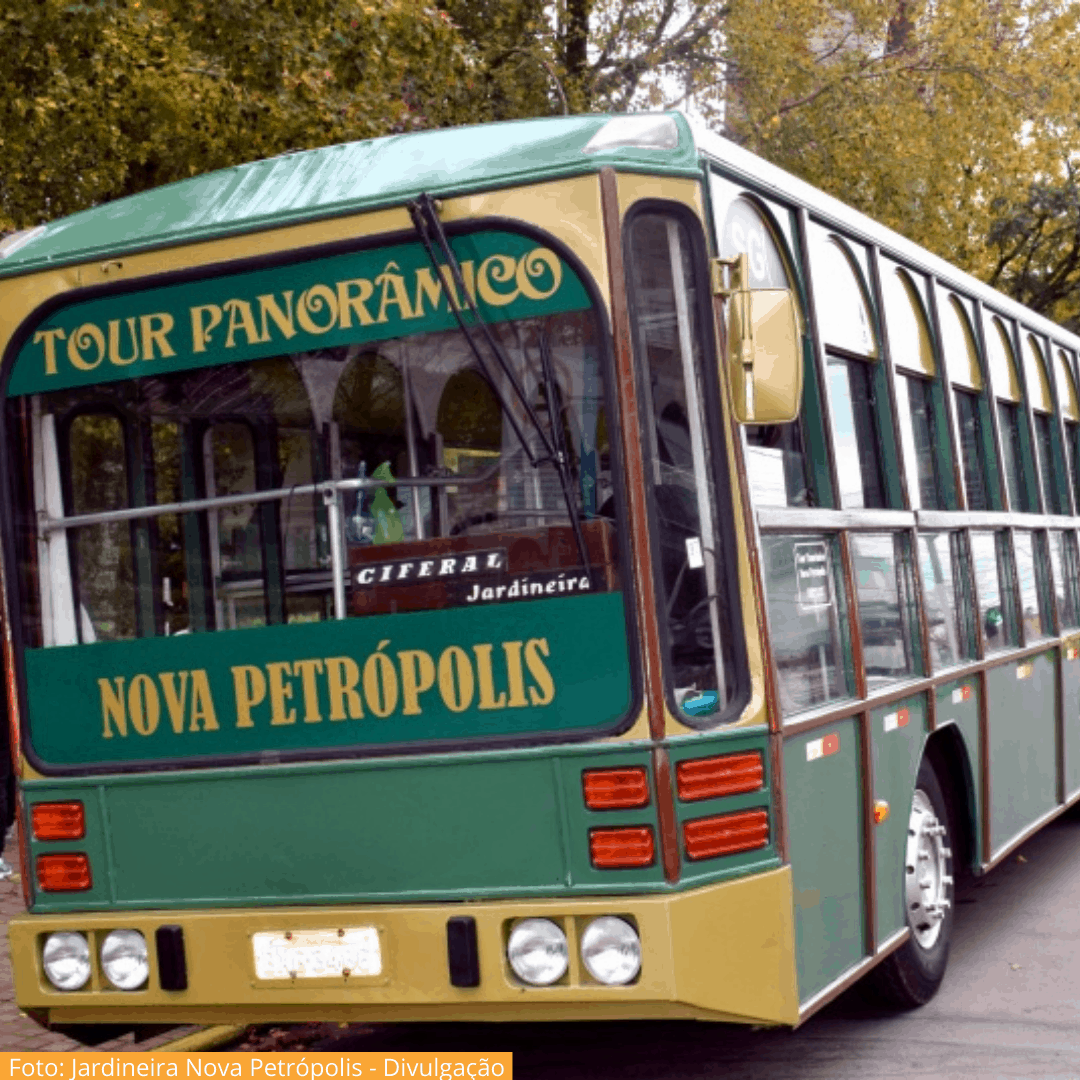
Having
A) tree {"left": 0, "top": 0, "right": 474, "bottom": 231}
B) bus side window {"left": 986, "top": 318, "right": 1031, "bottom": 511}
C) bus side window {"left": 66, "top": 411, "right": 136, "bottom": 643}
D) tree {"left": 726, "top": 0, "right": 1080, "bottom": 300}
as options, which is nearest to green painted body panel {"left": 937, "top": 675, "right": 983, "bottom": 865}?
bus side window {"left": 986, "top": 318, "right": 1031, "bottom": 511}

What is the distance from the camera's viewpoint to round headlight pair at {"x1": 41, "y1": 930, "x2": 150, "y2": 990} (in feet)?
18.3

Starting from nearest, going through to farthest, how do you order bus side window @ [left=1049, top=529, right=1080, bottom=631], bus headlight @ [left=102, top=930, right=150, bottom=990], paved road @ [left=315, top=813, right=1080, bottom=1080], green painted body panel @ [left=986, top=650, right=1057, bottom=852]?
bus headlight @ [left=102, top=930, right=150, bottom=990]
paved road @ [left=315, top=813, right=1080, bottom=1080]
green painted body panel @ [left=986, top=650, right=1057, bottom=852]
bus side window @ [left=1049, top=529, right=1080, bottom=631]

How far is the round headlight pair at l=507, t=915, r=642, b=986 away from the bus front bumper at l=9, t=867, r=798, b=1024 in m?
0.02

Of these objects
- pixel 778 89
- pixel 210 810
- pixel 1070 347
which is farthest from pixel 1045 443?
pixel 778 89

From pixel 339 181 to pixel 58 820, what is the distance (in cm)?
204

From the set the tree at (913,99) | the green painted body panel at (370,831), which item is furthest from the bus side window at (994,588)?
the tree at (913,99)

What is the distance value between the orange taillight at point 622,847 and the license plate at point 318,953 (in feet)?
2.18

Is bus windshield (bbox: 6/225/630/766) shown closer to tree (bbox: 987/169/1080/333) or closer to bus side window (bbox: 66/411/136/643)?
bus side window (bbox: 66/411/136/643)

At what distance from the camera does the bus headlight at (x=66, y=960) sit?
5660 millimetres

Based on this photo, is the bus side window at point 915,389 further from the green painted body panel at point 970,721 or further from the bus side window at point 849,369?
the green painted body panel at point 970,721

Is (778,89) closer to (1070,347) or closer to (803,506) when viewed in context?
(1070,347)

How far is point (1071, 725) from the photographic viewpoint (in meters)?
9.81

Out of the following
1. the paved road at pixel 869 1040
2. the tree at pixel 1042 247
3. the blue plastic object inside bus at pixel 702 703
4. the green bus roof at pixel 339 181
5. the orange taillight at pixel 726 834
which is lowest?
the paved road at pixel 869 1040

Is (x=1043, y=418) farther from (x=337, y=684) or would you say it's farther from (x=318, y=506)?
(x=337, y=684)
